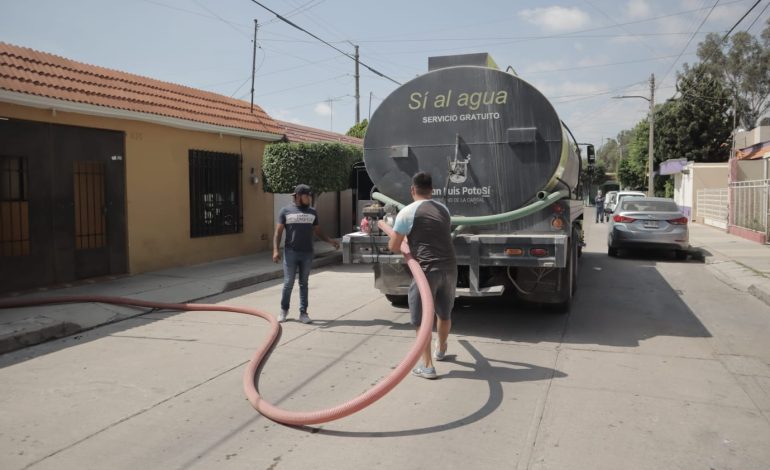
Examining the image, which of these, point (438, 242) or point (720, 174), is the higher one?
point (720, 174)

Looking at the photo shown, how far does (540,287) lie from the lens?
701 centimetres

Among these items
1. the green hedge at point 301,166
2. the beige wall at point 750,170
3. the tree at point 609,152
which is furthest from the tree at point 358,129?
the tree at point 609,152

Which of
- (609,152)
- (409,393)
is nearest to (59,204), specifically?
(409,393)

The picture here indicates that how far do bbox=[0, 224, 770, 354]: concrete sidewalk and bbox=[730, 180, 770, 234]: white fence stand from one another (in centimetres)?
123

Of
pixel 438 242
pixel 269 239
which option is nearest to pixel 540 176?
pixel 438 242

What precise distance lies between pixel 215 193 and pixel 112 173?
291 centimetres

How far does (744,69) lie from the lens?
49.1 meters

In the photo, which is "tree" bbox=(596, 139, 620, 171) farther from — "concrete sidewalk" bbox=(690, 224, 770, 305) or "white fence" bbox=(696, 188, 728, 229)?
"concrete sidewalk" bbox=(690, 224, 770, 305)

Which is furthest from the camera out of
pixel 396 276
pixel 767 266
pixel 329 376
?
pixel 767 266

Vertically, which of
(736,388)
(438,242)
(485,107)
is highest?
(485,107)

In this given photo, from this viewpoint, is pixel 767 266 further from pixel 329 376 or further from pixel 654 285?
pixel 329 376

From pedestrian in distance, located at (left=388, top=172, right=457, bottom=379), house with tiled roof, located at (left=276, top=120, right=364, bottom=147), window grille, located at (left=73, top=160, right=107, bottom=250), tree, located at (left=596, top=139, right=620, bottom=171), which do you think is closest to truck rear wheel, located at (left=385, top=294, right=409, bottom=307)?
pedestrian in distance, located at (left=388, top=172, right=457, bottom=379)

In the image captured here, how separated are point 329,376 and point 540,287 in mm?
3026

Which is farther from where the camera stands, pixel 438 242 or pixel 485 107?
pixel 485 107
